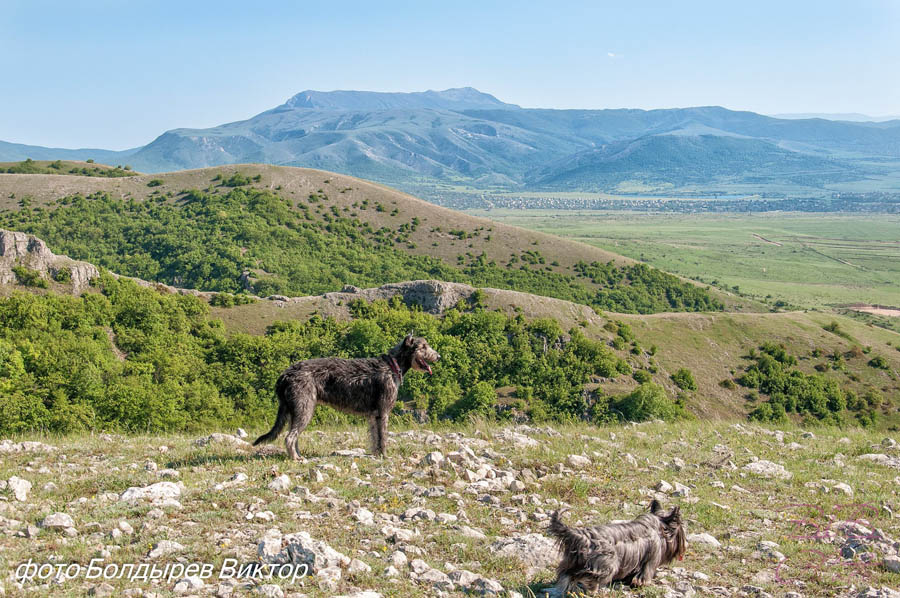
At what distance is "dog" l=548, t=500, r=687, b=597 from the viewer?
23.0 ft

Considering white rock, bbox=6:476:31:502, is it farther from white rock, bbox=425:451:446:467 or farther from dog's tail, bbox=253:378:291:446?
white rock, bbox=425:451:446:467

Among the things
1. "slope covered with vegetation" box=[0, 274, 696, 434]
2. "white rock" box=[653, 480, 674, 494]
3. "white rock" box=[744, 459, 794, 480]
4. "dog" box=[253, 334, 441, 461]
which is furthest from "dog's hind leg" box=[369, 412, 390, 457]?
"slope covered with vegetation" box=[0, 274, 696, 434]

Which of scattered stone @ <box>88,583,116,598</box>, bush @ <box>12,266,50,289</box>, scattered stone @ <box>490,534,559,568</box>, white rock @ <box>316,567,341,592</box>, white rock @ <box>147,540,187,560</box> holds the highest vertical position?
scattered stone @ <box>88,583,116,598</box>

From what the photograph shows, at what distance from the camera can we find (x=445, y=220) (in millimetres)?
146375

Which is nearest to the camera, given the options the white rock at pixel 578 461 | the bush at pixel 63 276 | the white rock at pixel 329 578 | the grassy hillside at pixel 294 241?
the white rock at pixel 329 578

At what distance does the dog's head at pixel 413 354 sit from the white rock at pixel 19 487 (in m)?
6.62

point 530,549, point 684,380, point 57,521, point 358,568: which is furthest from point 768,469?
point 684,380

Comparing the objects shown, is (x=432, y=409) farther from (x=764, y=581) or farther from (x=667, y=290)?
(x=667, y=290)

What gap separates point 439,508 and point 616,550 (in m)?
3.18

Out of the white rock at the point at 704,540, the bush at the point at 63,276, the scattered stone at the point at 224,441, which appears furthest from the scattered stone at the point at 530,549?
the bush at the point at 63,276

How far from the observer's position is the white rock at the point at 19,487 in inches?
359

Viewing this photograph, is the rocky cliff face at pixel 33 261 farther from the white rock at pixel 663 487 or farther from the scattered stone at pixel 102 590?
the white rock at pixel 663 487

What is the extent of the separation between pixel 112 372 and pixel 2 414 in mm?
9152

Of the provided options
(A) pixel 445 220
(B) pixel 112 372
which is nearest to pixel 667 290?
(A) pixel 445 220
